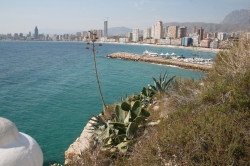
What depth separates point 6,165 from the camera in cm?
227

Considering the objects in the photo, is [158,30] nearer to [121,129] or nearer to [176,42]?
[176,42]

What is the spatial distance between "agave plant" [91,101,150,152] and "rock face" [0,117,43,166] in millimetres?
2473

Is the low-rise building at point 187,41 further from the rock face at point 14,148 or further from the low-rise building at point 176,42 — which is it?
the rock face at point 14,148

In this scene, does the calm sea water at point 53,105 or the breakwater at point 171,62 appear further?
the breakwater at point 171,62

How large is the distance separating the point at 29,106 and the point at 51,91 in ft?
13.4

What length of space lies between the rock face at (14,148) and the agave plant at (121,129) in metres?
2.47

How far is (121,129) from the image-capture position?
5629mm

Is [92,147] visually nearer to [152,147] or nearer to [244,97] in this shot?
[152,147]

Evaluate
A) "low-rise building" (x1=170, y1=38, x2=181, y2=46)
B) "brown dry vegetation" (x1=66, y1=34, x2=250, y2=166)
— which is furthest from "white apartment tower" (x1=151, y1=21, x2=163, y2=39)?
"brown dry vegetation" (x1=66, y1=34, x2=250, y2=166)

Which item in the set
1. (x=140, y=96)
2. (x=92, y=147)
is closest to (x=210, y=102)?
(x=92, y=147)

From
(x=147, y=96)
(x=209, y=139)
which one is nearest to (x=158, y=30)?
(x=147, y=96)

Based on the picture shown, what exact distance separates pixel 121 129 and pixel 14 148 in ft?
11.3

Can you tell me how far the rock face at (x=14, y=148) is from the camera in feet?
7.58

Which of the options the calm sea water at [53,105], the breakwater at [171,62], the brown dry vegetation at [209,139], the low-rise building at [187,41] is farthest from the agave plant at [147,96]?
the low-rise building at [187,41]
